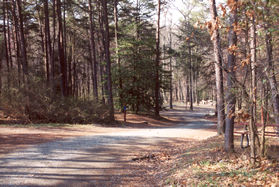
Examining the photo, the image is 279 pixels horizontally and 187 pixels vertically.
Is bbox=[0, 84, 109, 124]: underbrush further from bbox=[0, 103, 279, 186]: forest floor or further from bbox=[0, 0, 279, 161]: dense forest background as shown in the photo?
bbox=[0, 103, 279, 186]: forest floor

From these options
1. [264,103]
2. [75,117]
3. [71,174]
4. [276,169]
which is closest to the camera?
[276,169]

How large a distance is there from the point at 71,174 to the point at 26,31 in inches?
1022

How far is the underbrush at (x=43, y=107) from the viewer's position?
15.8m

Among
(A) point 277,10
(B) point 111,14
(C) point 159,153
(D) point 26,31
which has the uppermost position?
(B) point 111,14

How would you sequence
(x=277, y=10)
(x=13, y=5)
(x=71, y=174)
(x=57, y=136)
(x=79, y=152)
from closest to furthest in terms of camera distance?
(x=277, y=10) → (x=71, y=174) → (x=79, y=152) → (x=57, y=136) → (x=13, y=5)

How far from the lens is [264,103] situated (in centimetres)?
631

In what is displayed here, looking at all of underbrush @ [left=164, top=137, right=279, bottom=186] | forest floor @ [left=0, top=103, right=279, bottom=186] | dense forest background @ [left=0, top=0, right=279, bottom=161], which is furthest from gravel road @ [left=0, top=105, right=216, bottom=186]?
dense forest background @ [left=0, top=0, right=279, bottom=161]

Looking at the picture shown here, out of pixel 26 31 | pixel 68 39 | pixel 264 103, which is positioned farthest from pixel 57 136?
pixel 68 39

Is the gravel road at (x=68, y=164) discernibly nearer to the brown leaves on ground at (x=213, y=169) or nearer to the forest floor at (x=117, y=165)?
the forest floor at (x=117, y=165)

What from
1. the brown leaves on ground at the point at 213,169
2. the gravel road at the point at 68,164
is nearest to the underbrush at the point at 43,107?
the gravel road at the point at 68,164

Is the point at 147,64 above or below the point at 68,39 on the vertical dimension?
below

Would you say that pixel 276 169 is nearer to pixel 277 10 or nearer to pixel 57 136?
pixel 277 10

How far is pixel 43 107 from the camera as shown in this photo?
1658 cm

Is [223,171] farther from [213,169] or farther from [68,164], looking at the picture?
[68,164]
